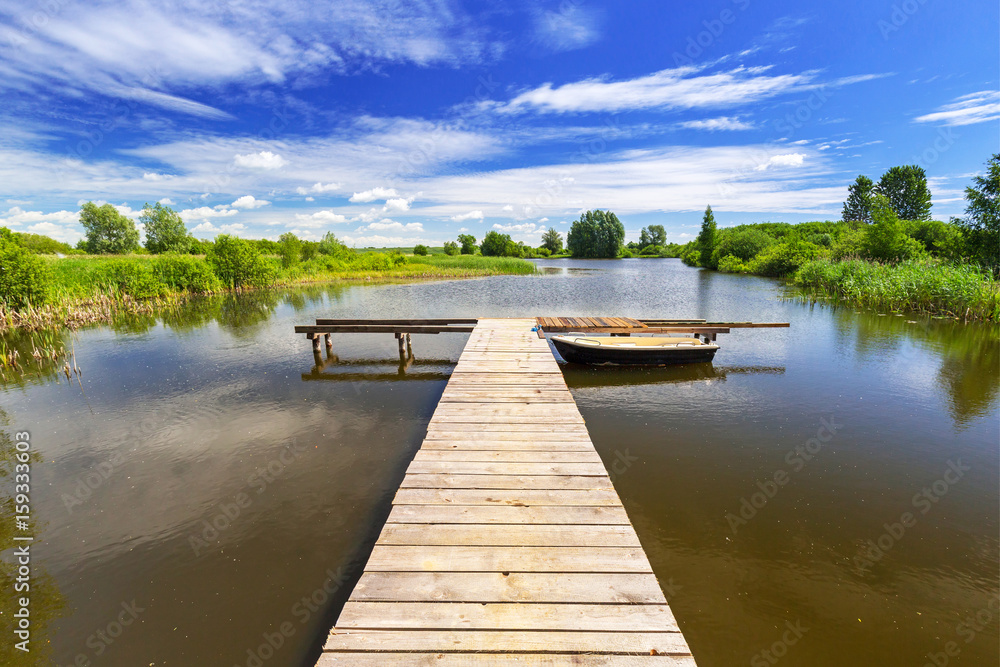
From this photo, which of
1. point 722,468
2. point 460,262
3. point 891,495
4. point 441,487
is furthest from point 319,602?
point 460,262

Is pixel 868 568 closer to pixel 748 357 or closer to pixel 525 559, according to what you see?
pixel 525 559

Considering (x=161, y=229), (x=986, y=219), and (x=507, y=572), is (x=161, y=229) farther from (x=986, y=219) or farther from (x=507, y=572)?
(x=986, y=219)

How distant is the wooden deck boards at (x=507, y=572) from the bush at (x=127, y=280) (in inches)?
1141

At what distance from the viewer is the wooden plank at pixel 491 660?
96.3 inches

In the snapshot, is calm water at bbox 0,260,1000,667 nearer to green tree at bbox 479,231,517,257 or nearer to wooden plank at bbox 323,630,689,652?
wooden plank at bbox 323,630,689,652

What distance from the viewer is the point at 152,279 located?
25922 mm

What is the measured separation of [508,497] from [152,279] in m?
31.5

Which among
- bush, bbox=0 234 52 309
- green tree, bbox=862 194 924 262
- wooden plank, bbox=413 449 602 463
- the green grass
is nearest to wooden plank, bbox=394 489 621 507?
wooden plank, bbox=413 449 602 463

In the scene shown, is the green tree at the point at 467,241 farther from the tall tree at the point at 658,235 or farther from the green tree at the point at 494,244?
the tall tree at the point at 658,235

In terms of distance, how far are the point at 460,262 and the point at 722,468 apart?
161ft

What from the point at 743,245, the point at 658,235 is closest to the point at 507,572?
the point at 743,245

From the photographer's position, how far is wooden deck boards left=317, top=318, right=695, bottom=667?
8.35 feet

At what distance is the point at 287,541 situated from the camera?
17.7ft

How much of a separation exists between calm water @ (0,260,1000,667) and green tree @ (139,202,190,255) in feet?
202
